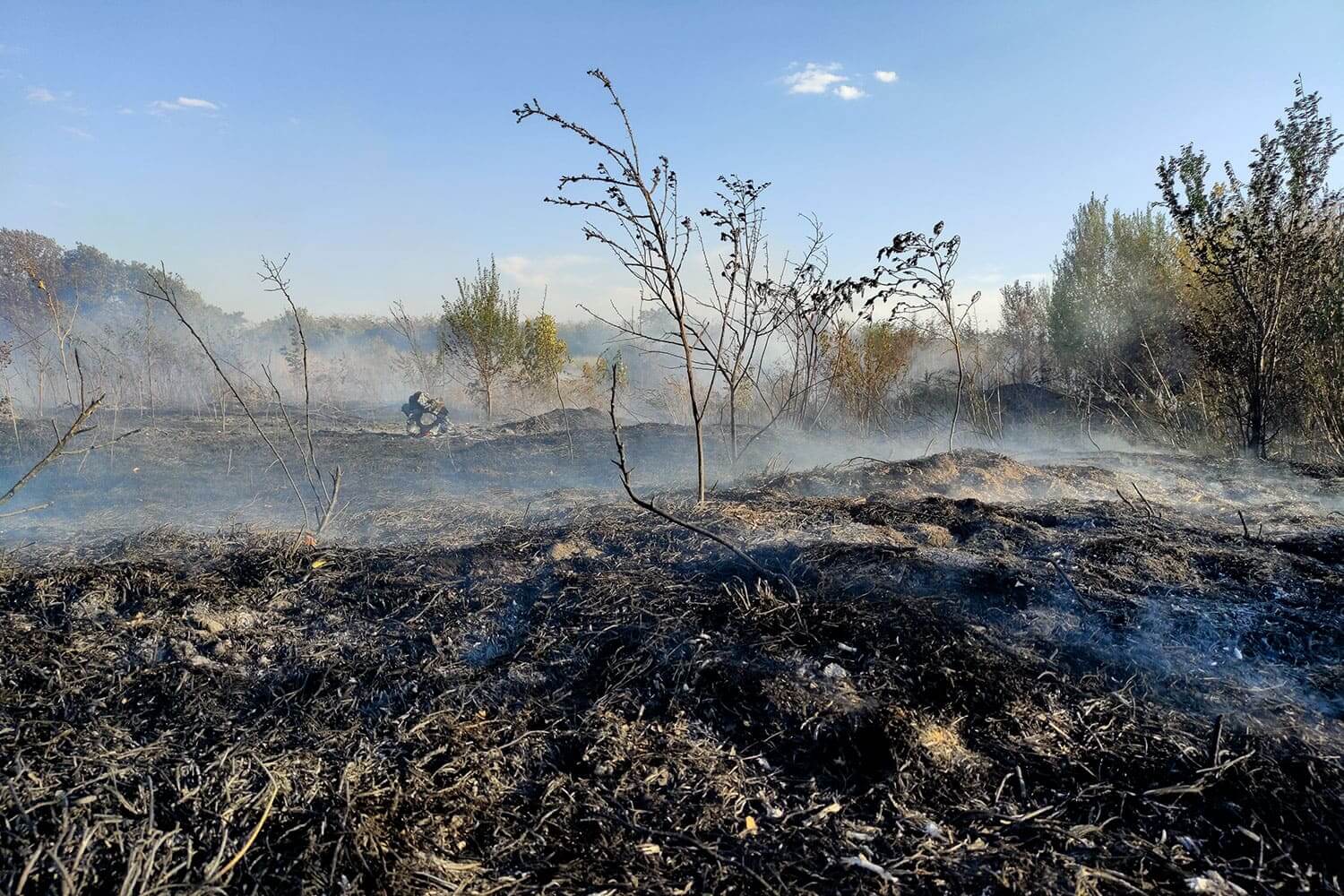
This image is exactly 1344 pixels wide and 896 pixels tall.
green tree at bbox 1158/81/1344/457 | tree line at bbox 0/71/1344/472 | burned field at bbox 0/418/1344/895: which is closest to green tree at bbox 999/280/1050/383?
tree line at bbox 0/71/1344/472

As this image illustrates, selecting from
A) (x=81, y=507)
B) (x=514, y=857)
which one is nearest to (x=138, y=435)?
(x=81, y=507)

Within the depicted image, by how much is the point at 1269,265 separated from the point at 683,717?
8.30m

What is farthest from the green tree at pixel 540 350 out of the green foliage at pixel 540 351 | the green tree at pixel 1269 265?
the green tree at pixel 1269 265

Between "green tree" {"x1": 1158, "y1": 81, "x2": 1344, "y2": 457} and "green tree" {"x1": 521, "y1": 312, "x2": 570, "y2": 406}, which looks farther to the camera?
"green tree" {"x1": 521, "y1": 312, "x2": 570, "y2": 406}

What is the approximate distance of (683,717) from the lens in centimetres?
220

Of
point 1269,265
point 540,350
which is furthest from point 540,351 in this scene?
point 1269,265

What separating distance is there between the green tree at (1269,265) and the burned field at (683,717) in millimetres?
4725

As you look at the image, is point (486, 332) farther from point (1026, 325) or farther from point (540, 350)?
point (1026, 325)

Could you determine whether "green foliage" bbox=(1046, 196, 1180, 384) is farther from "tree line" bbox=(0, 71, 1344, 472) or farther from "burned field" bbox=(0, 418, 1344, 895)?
"burned field" bbox=(0, 418, 1344, 895)

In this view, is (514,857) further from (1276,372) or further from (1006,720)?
(1276,372)

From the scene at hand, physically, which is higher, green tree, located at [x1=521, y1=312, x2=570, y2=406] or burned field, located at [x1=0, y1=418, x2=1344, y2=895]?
green tree, located at [x1=521, y1=312, x2=570, y2=406]

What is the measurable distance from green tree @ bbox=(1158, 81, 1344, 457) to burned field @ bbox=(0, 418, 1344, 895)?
472cm

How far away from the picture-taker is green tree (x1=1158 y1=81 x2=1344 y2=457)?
692 centimetres

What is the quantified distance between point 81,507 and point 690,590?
645cm
